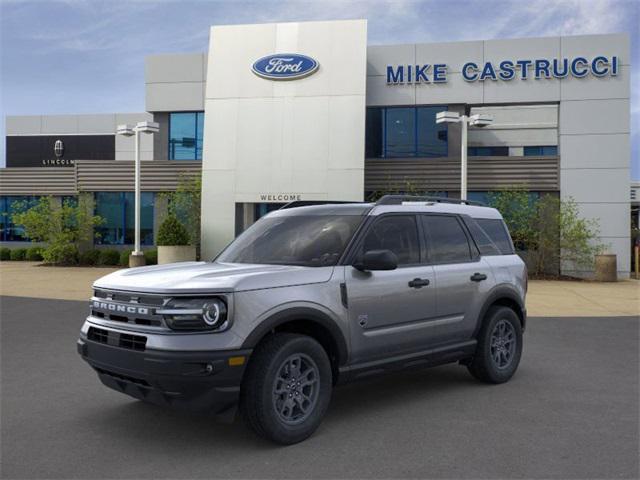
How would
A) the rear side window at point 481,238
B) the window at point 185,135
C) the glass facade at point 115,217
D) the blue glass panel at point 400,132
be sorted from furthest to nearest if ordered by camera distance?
1. the glass facade at point 115,217
2. the window at point 185,135
3. the blue glass panel at point 400,132
4. the rear side window at point 481,238

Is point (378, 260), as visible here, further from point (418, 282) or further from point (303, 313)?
point (418, 282)

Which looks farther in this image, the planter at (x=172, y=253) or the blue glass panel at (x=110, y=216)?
the blue glass panel at (x=110, y=216)

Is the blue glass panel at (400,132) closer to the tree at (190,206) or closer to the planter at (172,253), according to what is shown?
the tree at (190,206)

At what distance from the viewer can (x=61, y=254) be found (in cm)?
2527

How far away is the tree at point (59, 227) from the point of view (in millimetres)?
25328

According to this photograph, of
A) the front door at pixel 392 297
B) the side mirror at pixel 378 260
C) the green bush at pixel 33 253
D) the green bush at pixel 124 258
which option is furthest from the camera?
the green bush at pixel 33 253

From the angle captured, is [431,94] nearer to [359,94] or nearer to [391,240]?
[359,94]

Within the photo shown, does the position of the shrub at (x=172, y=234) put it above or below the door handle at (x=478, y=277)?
above

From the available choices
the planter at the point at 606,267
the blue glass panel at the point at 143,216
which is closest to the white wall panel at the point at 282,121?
the blue glass panel at the point at 143,216

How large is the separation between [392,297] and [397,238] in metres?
0.65

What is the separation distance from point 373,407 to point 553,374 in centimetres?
263

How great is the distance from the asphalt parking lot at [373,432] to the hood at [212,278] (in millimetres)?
1192

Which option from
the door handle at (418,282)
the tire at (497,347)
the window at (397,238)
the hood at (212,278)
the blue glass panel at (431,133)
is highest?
the blue glass panel at (431,133)

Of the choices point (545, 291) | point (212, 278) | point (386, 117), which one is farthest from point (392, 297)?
point (386, 117)
